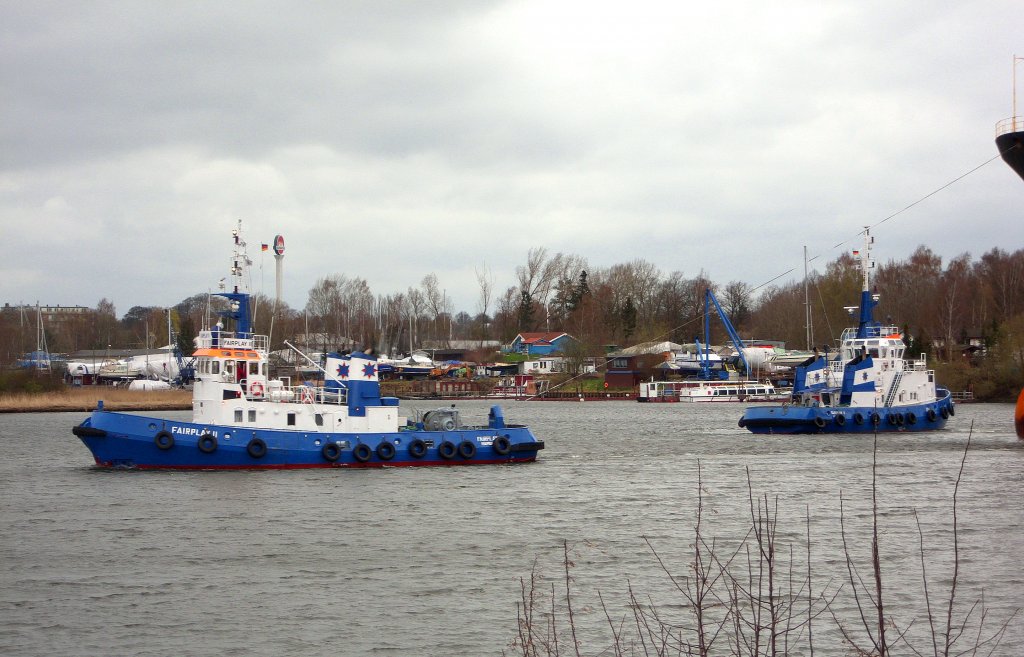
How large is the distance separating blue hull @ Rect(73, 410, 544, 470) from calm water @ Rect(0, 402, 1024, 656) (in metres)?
0.55

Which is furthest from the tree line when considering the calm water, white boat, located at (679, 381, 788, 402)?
the calm water

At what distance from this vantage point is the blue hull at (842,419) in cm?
5228

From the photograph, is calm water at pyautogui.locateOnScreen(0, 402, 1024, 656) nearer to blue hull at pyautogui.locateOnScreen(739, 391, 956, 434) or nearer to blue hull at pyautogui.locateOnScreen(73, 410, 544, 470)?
blue hull at pyautogui.locateOnScreen(73, 410, 544, 470)

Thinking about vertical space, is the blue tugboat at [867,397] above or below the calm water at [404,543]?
above

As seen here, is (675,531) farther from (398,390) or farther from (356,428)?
(398,390)

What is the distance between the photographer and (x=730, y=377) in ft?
363

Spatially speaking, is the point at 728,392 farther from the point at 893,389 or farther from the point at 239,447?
the point at 239,447

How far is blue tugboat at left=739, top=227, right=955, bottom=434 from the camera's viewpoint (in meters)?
52.6

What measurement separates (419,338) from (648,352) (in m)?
48.7

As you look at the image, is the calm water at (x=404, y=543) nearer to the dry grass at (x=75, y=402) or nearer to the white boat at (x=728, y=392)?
the dry grass at (x=75, y=402)

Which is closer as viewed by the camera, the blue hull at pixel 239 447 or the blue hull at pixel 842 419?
the blue hull at pixel 239 447

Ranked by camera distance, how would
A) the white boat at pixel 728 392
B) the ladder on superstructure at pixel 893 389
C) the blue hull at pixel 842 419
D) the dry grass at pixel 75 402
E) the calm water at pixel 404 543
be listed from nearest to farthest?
1. the calm water at pixel 404 543
2. the blue hull at pixel 842 419
3. the ladder on superstructure at pixel 893 389
4. the dry grass at pixel 75 402
5. the white boat at pixel 728 392

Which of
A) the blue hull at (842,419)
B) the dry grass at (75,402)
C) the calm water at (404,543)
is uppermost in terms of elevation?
the dry grass at (75,402)

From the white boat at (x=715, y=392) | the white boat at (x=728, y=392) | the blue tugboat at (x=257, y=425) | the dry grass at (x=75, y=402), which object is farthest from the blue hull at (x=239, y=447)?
the white boat at (x=728, y=392)
